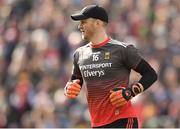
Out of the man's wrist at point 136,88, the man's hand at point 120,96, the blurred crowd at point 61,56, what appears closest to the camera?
the man's hand at point 120,96

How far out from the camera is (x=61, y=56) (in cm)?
1948

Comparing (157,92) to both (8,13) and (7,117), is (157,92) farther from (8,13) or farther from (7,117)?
(8,13)

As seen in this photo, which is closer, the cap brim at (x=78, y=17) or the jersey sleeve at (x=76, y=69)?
the cap brim at (x=78, y=17)

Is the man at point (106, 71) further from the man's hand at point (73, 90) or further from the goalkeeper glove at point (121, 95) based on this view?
the man's hand at point (73, 90)

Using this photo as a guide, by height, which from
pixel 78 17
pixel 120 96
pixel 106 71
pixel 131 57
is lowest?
pixel 120 96

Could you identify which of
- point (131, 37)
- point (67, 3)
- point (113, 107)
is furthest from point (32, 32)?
point (113, 107)

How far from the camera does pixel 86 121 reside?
667 inches

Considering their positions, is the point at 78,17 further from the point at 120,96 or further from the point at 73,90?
the point at 120,96

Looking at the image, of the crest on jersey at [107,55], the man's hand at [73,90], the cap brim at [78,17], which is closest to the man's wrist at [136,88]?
the crest on jersey at [107,55]

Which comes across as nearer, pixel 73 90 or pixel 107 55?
pixel 107 55

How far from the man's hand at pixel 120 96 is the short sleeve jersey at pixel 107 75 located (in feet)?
0.58

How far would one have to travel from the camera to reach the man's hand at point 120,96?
10211mm

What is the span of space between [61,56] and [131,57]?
9.18 metres

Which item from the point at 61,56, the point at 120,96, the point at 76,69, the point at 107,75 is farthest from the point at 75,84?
the point at 61,56
